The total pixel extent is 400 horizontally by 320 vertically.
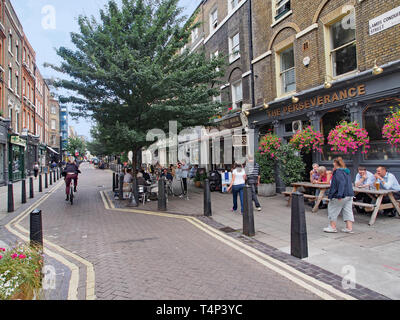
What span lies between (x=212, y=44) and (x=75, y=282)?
18048 mm

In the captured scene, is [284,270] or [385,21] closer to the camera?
[284,270]

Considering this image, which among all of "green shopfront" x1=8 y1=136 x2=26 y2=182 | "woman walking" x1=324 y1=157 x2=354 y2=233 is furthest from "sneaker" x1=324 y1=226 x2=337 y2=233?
"green shopfront" x1=8 y1=136 x2=26 y2=182

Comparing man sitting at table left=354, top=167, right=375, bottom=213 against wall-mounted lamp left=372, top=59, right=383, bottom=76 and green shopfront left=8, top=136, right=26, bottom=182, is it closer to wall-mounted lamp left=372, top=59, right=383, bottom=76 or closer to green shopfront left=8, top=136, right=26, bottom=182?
wall-mounted lamp left=372, top=59, right=383, bottom=76

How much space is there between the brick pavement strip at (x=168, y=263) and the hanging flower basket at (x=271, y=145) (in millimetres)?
4847

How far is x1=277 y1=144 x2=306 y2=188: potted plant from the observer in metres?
10.0

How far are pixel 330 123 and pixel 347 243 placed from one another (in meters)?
5.97

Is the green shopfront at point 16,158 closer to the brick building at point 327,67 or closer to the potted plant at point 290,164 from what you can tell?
the brick building at point 327,67

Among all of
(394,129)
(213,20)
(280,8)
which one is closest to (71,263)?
(394,129)

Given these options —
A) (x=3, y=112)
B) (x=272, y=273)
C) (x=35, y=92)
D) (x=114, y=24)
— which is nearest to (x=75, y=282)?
(x=272, y=273)

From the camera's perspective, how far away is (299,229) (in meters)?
4.48

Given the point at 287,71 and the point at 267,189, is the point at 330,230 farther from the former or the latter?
the point at 287,71

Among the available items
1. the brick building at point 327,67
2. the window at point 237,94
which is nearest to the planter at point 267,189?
the brick building at point 327,67

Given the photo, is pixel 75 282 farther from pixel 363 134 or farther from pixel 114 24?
pixel 114 24

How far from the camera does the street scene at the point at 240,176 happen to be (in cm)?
356
